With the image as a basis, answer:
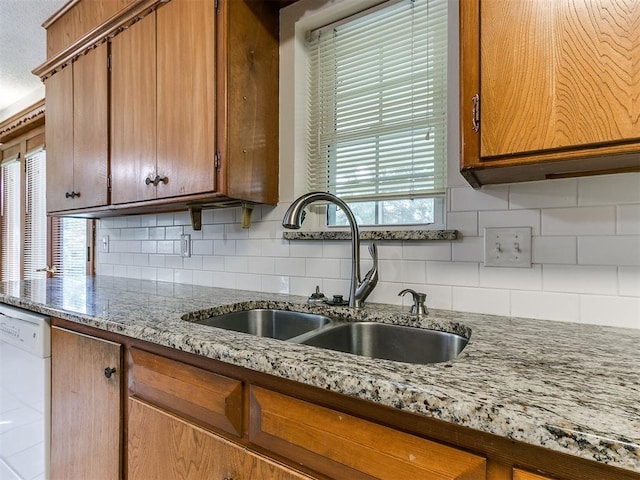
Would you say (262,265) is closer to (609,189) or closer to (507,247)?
(507,247)

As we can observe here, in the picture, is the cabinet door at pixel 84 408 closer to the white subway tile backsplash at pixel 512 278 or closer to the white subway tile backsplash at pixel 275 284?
the white subway tile backsplash at pixel 275 284

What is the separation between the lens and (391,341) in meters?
1.08

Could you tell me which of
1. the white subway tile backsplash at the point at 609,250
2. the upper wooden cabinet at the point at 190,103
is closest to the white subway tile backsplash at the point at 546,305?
the white subway tile backsplash at the point at 609,250

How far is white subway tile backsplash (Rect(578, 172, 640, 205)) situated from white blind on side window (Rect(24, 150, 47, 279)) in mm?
3665

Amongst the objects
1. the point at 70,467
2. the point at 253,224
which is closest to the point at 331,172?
the point at 253,224

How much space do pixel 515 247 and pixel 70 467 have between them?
5.33 ft

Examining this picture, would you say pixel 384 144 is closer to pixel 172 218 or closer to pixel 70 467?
pixel 172 218

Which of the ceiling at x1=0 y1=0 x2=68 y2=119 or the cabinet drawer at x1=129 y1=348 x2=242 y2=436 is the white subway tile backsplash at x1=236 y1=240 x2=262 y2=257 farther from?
the ceiling at x1=0 y1=0 x2=68 y2=119

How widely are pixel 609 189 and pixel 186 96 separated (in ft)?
4.81

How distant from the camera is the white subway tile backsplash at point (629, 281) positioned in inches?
36.3

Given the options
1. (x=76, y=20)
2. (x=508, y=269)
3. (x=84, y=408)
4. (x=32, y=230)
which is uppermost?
(x=76, y=20)

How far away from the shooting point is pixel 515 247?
42.3 inches

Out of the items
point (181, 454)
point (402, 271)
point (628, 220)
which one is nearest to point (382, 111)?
point (402, 271)

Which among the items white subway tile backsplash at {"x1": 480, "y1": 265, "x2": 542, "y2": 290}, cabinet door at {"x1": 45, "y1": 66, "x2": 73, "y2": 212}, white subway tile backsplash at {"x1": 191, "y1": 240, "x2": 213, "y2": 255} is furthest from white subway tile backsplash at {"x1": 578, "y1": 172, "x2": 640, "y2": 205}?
cabinet door at {"x1": 45, "y1": 66, "x2": 73, "y2": 212}
